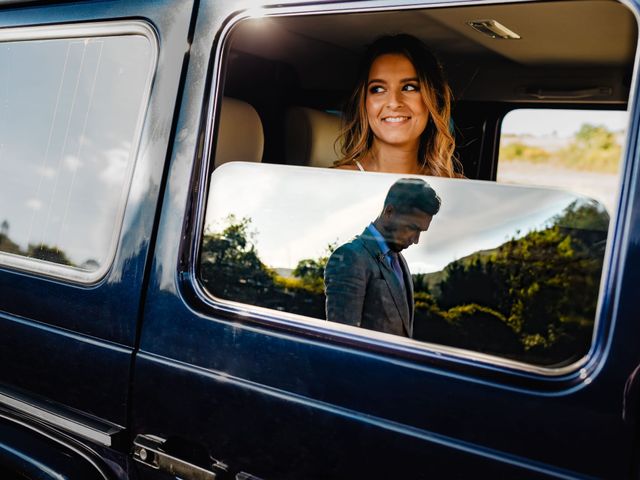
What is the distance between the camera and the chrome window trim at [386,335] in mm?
1173

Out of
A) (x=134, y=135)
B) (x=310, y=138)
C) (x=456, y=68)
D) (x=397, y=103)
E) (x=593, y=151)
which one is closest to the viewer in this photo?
(x=593, y=151)

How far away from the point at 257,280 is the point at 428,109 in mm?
1087

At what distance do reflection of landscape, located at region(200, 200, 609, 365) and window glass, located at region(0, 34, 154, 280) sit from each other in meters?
0.70

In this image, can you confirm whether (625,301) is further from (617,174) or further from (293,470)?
(293,470)

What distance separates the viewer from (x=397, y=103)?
2.34m

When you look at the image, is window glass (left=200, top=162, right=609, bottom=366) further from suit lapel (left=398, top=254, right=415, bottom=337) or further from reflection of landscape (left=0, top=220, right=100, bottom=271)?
reflection of landscape (left=0, top=220, right=100, bottom=271)

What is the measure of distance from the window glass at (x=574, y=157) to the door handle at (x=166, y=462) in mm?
973

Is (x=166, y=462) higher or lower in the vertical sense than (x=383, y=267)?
lower

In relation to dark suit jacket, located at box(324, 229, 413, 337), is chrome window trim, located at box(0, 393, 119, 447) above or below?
below

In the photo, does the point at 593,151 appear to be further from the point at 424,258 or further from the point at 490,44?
the point at 490,44

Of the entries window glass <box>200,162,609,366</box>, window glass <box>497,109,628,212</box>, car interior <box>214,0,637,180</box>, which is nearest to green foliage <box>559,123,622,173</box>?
window glass <box>497,109,628,212</box>

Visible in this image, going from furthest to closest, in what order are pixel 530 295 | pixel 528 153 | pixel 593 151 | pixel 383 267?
1. pixel 528 153
2. pixel 383 267
3. pixel 593 151
4. pixel 530 295

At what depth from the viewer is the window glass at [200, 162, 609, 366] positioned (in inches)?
50.3

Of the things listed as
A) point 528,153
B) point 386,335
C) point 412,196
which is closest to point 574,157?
point 528,153
